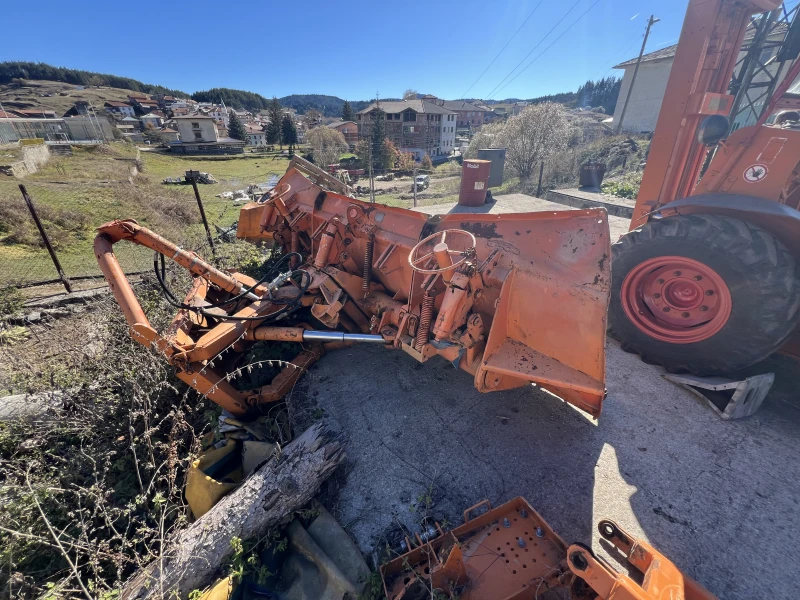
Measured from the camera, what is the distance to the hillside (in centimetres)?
6675

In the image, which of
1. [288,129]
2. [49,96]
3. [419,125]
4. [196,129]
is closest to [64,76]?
[49,96]

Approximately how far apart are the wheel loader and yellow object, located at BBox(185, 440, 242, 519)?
3962 mm

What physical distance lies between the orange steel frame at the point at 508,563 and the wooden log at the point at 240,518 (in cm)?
81

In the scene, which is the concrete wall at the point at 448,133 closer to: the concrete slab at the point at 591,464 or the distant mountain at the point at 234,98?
the concrete slab at the point at 591,464

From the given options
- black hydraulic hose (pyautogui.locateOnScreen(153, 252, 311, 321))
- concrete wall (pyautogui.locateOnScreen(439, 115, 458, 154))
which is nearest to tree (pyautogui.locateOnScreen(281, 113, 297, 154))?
concrete wall (pyautogui.locateOnScreen(439, 115, 458, 154))

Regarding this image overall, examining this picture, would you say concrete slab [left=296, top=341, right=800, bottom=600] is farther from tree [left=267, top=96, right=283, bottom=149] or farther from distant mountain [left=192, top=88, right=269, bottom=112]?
distant mountain [left=192, top=88, right=269, bottom=112]

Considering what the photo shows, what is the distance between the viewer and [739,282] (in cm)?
306

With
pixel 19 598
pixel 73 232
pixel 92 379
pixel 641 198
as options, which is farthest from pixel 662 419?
pixel 73 232

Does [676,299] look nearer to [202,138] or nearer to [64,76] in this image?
[202,138]

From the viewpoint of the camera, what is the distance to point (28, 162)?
59.5 feet

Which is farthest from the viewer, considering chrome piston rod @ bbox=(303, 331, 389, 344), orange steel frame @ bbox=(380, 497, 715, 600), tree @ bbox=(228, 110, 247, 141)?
tree @ bbox=(228, 110, 247, 141)

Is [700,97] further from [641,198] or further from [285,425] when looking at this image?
[285,425]

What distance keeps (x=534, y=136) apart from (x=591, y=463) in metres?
17.3

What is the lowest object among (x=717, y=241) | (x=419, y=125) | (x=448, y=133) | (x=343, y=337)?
(x=343, y=337)
